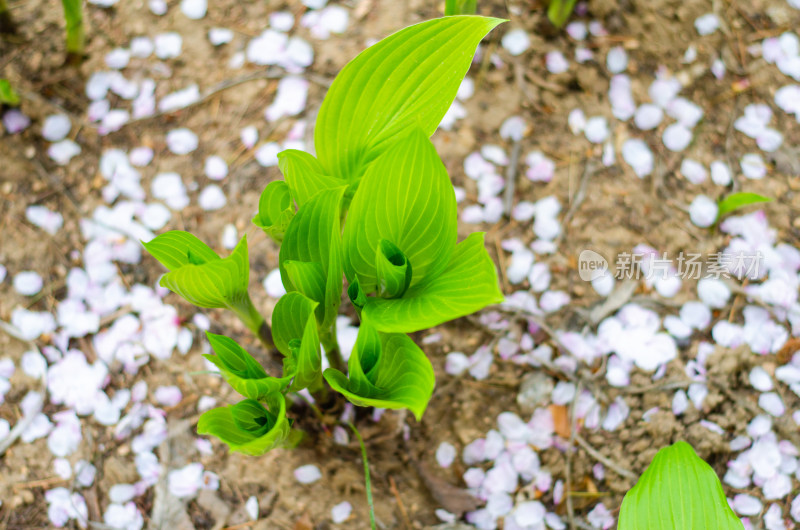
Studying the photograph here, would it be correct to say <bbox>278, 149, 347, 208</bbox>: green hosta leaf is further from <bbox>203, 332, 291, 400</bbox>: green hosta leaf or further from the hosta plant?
<bbox>203, 332, 291, 400</bbox>: green hosta leaf

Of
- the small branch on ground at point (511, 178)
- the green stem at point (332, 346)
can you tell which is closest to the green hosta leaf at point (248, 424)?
the green stem at point (332, 346)

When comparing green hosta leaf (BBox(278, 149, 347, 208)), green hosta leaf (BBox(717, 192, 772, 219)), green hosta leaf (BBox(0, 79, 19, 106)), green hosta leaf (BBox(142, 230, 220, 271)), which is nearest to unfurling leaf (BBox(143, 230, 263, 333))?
green hosta leaf (BBox(142, 230, 220, 271))

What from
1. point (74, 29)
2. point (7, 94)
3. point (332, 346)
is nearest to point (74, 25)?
point (74, 29)

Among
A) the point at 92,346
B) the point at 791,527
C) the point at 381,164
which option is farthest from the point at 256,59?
the point at 791,527

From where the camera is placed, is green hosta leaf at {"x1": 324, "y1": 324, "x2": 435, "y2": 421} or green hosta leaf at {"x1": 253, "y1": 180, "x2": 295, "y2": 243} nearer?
green hosta leaf at {"x1": 324, "y1": 324, "x2": 435, "y2": 421}

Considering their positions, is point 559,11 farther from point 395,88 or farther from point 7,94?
point 7,94

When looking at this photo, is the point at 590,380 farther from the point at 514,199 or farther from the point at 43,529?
the point at 43,529
